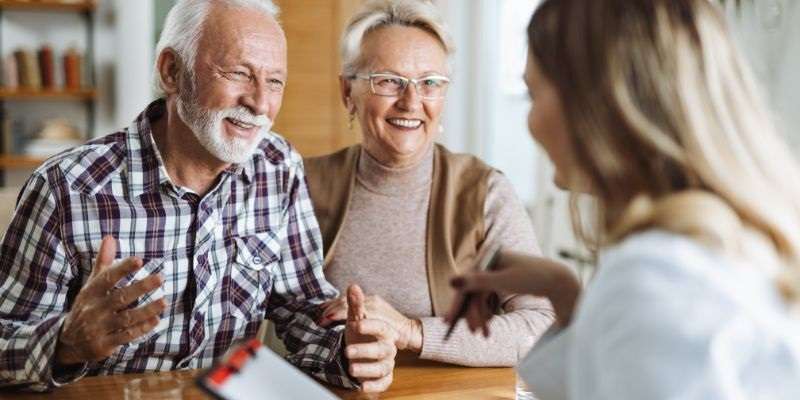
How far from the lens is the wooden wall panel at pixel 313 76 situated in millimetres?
4977

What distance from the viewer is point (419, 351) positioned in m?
1.68

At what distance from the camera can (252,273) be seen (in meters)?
1.82

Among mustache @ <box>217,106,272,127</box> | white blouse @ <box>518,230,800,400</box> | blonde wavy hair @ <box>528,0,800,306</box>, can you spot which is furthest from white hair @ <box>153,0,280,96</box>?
white blouse @ <box>518,230,800,400</box>

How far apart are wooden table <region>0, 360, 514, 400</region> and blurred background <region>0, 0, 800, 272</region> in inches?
124

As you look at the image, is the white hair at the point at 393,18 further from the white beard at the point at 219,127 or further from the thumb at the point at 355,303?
the thumb at the point at 355,303

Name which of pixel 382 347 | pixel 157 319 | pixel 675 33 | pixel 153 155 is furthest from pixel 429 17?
pixel 675 33

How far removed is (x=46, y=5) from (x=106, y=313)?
162 inches

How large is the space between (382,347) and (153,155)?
24.3 inches

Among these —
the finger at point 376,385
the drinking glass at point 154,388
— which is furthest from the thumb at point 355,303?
the drinking glass at point 154,388

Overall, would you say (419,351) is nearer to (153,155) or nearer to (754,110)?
(153,155)

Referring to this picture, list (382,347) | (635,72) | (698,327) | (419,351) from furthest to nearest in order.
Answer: (419,351)
(382,347)
(635,72)
(698,327)

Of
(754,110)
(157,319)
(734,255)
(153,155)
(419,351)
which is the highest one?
(754,110)

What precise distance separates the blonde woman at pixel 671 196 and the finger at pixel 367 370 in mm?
621

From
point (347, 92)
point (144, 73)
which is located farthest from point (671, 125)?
point (144, 73)
